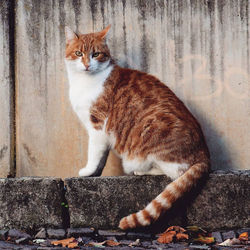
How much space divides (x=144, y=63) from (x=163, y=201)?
1.87 metres

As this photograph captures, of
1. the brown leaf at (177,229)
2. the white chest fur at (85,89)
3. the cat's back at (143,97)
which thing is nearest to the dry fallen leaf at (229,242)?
the brown leaf at (177,229)

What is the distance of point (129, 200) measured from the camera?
4199 mm

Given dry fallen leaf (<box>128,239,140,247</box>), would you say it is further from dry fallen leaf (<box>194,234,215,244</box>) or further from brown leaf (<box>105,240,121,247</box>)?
dry fallen leaf (<box>194,234,215,244</box>)

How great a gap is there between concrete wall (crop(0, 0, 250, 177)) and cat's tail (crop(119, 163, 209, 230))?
45.8 inches

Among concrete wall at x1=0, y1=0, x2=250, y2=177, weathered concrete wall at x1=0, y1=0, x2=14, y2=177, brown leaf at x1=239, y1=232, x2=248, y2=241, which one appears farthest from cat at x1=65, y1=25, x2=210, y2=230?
weathered concrete wall at x1=0, y1=0, x2=14, y2=177

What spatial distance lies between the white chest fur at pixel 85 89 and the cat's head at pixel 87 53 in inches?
2.2

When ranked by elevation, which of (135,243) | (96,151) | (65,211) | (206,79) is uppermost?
(206,79)

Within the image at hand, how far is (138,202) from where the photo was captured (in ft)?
13.8

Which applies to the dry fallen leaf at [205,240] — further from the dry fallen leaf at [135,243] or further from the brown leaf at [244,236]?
the dry fallen leaf at [135,243]

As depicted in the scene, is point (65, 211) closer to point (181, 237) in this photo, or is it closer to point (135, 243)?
point (135, 243)

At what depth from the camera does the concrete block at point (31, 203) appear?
419cm

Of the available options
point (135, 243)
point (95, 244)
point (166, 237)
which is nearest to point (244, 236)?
point (166, 237)

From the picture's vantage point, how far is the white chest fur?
4.32 metres

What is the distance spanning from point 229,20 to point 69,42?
1.87m
